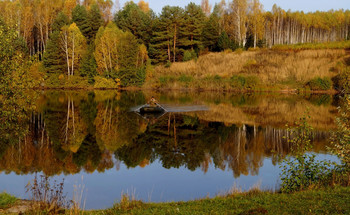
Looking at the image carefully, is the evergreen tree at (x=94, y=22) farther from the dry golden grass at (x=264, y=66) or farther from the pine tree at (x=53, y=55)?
the dry golden grass at (x=264, y=66)

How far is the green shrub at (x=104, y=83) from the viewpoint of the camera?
62647mm

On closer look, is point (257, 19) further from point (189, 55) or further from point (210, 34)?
point (189, 55)

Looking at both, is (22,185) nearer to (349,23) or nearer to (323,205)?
(323,205)

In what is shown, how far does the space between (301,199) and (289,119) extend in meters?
19.6

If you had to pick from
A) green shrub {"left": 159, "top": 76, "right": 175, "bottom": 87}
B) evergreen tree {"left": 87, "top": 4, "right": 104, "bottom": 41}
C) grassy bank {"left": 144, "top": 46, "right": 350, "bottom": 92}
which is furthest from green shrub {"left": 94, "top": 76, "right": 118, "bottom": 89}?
evergreen tree {"left": 87, "top": 4, "right": 104, "bottom": 41}

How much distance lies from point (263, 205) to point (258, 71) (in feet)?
170

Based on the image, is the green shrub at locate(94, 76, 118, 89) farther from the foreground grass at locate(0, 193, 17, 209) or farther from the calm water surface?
the foreground grass at locate(0, 193, 17, 209)

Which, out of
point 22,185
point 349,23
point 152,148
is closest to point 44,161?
point 22,185

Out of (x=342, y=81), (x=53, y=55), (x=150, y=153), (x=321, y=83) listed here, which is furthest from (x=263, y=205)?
(x=53, y=55)

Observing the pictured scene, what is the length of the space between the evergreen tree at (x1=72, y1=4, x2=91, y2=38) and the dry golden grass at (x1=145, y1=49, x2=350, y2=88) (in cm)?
1979

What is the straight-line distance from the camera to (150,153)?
17062 millimetres

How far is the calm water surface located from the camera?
1245 centimetres

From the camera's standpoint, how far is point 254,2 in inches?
3066

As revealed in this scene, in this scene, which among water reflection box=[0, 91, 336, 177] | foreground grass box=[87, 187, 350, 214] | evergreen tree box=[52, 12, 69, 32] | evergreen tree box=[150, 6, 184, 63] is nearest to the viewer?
foreground grass box=[87, 187, 350, 214]
